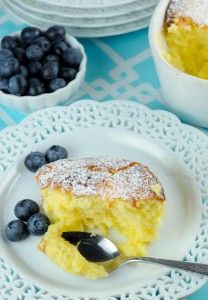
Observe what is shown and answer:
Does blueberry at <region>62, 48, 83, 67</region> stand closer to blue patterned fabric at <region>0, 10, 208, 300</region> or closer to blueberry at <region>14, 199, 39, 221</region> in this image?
blue patterned fabric at <region>0, 10, 208, 300</region>

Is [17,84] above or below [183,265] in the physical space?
above

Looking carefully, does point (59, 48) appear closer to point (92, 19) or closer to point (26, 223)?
point (92, 19)

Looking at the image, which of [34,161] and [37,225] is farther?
[34,161]

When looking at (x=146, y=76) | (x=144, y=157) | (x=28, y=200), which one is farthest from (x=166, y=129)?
(x=28, y=200)

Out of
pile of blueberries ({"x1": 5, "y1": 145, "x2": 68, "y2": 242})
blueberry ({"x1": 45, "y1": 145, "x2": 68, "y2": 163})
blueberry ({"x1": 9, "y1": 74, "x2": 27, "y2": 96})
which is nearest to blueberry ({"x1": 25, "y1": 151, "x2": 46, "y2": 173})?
blueberry ({"x1": 45, "y1": 145, "x2": 68, "y2": 163})

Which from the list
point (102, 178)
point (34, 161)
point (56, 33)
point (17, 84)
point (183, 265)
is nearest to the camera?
point (183, 265)

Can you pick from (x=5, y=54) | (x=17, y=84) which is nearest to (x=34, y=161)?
(x=17, y=84)

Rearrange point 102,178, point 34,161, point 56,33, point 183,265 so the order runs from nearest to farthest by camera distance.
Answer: point 183,265 < point 102,178 < point 34,161 < point 56,33

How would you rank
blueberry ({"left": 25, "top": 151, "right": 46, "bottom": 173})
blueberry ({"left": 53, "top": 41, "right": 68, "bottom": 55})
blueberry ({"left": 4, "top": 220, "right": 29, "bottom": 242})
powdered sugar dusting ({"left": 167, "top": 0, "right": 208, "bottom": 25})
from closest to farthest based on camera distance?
blueberry ({"left": 4, "top": 220, "right": 29, "bottom": 242}), blueberry ({"left": 25, "top": 151, "right": 46, "bottom": 173}), powdered sugar dusting ({"left": 167, "top": 0, "right": 208, "bottom": 25}), blueberry ({"left": 53, "top": 41, "right": 68, "bottom": 55})
